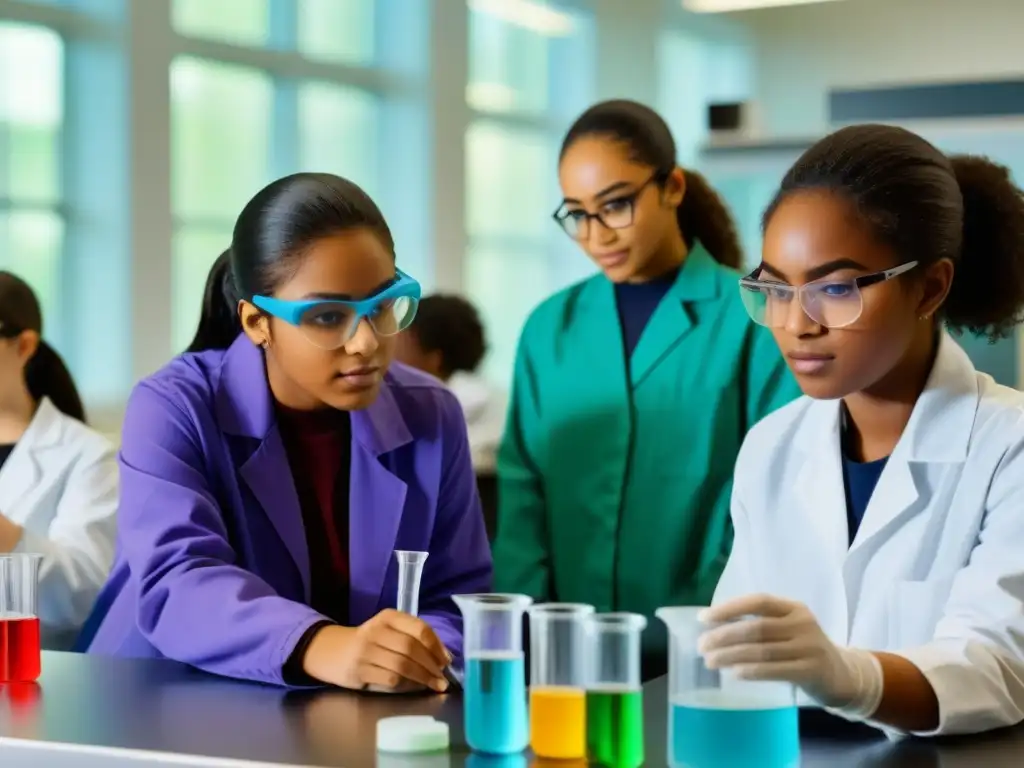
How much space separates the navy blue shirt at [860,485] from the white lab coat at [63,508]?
147 cm

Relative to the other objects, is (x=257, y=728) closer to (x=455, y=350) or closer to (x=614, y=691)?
(x=614, y=691)

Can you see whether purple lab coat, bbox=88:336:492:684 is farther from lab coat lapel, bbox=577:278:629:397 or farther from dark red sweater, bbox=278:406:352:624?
lab coat lapel, bbox=577:278:629:397

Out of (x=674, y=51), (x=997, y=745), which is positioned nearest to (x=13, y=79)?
(x=997, y=745)

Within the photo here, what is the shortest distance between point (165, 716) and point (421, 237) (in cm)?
665

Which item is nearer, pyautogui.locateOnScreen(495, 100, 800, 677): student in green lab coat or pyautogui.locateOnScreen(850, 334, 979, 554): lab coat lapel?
pyautogui.locateOnScreen(850, 334, 979, 554): lab coat lapel

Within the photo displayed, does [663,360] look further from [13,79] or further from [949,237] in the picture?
[13,79]

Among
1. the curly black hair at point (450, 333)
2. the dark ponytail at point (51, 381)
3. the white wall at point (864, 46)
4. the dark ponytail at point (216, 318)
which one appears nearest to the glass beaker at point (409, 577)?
the dark ponytail at point (216, 318)

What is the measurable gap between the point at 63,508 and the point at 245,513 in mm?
954

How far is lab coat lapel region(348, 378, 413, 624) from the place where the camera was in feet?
6.84

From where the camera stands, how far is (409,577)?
67.6 inches

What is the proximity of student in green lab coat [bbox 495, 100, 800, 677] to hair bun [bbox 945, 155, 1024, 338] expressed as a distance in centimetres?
83

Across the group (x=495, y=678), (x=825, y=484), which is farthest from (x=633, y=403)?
(x=495, y=678)

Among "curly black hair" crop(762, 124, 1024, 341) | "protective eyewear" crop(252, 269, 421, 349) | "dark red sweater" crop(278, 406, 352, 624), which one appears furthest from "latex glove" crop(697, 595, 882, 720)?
"dark red sweater" crop(278, 406, 352, 624)

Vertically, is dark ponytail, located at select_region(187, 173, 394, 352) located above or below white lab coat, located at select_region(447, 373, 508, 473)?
above
